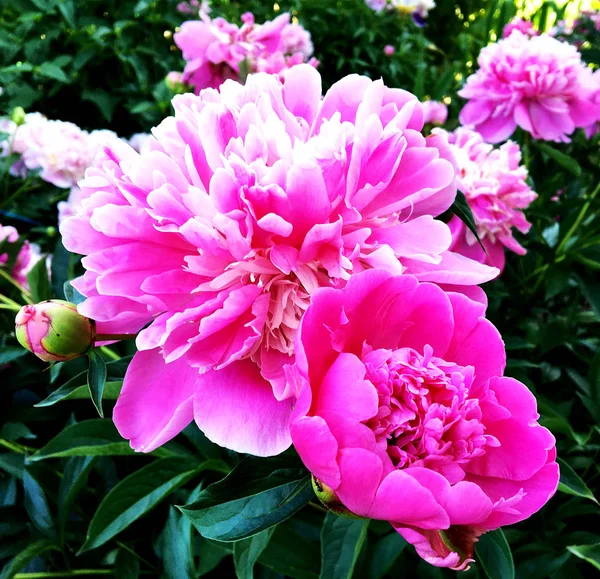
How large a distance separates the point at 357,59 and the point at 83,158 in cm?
115

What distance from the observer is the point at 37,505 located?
632 mm

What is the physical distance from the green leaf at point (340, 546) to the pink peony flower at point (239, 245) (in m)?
0.20

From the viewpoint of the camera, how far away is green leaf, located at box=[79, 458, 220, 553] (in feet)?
1.84

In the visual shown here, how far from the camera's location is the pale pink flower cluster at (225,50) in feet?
3.70

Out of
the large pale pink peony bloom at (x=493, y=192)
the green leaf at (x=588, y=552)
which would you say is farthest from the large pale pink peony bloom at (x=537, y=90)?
the green leaf at (x=588, y=552)

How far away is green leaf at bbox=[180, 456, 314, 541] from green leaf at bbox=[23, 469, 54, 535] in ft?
1.14

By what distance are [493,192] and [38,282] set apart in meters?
0.63

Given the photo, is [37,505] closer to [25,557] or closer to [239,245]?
[25,557]

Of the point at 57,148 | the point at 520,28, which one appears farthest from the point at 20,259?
the point at 520,28

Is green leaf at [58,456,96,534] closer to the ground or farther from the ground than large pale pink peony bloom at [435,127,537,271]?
closer to the ground

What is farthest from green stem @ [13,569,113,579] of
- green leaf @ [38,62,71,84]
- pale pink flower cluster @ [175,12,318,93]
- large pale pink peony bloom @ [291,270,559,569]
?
green leaf @ [38,62,71,84]

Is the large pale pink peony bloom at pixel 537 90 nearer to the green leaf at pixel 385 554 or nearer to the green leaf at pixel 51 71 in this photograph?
Answer: the green leaf at pixel 385 554

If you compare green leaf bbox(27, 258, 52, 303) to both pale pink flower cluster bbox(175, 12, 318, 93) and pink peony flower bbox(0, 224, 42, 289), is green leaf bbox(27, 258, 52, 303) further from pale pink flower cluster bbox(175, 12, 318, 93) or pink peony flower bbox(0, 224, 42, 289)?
pale pink flower cluster bbox(175, 12, 318, 93)

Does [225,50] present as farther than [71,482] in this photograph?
Yes
